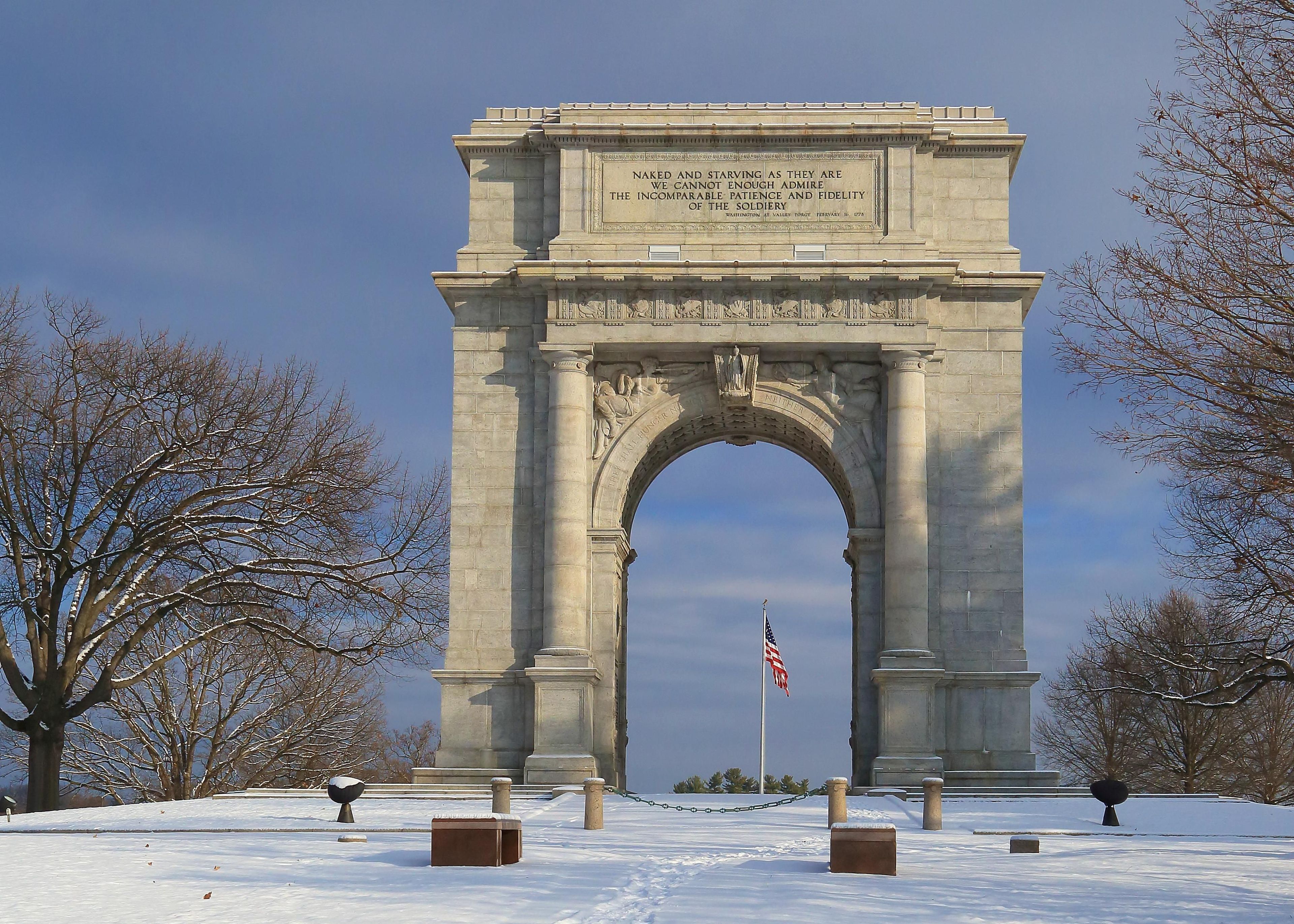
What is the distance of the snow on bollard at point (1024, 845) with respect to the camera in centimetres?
2248

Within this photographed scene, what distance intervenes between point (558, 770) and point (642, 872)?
56.7 ft

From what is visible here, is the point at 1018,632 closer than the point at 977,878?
No

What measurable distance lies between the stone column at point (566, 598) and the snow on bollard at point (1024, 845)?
15.9 m

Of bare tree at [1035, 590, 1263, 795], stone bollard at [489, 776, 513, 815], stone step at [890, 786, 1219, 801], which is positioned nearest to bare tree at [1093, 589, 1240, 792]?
bare tree at [1035, 590, 1263, 795]

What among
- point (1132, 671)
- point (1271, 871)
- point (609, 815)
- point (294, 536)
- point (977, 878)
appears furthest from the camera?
point (1132, 671)

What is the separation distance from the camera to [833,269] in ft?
127

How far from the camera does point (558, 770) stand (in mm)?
37281

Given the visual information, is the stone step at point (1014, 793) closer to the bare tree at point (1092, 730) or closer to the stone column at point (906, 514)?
the stone column at point (906, 514)

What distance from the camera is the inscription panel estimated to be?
40.2 meters

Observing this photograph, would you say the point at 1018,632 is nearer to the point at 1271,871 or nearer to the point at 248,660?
the point at 1271,871

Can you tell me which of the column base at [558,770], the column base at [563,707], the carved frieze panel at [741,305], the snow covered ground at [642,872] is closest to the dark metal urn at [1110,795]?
the snow covered ground at [642,872]

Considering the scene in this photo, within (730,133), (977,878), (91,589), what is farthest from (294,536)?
(977,878)

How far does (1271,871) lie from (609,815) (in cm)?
1213

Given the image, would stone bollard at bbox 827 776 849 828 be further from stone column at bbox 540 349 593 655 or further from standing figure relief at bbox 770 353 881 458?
standing figure relief at bbox 770 353 881 458
